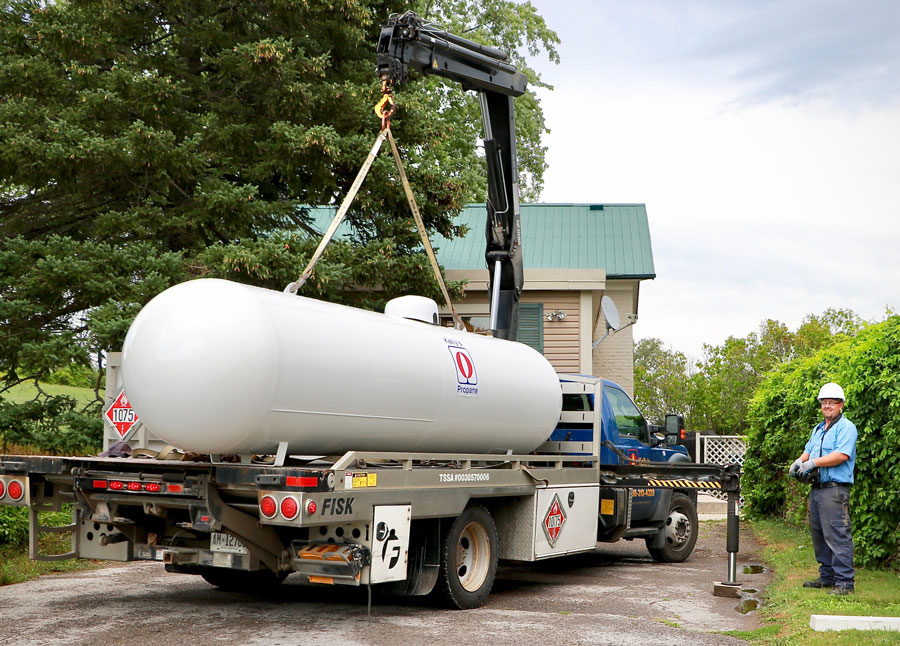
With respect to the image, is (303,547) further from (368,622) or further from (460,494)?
(460,494)

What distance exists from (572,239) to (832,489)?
602 inches

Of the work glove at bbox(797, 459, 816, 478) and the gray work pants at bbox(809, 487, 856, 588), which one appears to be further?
the work glove at bbox(797, 459, 816, 478)

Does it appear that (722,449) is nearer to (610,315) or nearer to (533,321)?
(533,321)

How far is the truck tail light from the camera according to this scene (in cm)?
680

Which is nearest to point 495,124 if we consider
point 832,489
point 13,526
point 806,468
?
point 806,468

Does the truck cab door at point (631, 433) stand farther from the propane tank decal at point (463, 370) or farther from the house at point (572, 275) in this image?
the house at point (572, 275)

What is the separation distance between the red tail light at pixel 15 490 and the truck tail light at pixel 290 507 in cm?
270

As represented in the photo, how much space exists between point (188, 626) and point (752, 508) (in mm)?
13279

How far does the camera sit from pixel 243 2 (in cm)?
1661

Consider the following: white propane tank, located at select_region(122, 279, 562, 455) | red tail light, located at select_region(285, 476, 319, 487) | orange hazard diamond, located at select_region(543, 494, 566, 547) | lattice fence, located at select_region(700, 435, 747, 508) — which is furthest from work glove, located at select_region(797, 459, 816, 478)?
lattice fence, located at select_region(700, 435, 747, 508)

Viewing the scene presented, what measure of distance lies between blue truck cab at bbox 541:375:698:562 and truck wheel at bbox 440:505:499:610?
261cm

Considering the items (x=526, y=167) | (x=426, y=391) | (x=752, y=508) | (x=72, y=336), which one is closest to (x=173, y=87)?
(x=72, y=336)

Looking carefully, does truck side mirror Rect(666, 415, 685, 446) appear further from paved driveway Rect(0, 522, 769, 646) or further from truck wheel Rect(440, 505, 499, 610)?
truck wheel Rect(440, 505, 499, 610)

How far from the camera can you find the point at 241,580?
9.59 meters
